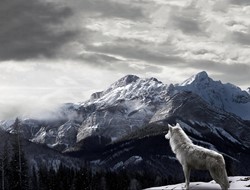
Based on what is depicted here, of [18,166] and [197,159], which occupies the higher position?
[18,166]

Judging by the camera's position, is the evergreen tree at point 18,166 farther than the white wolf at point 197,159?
Yes

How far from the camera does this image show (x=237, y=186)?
23.3 metres

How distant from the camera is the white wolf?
2162cm

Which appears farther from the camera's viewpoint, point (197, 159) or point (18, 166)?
point (18, 166)

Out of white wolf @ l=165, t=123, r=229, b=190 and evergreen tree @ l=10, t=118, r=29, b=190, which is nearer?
white wolf @ l=165, t=123, r=229, b=190

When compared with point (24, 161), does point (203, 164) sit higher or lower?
lower

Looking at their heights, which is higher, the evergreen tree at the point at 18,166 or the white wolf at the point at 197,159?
the evergreen tree at the point at 18,166

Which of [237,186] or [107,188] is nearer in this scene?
[237,186]

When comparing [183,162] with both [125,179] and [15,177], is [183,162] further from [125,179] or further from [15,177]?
[125,179]

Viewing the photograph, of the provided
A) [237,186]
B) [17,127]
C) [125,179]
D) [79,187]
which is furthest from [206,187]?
[125,179]

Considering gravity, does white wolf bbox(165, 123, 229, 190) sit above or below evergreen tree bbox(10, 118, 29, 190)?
below

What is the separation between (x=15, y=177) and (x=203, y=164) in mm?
96814

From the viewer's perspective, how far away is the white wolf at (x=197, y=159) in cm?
2162

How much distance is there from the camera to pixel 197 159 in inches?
880
